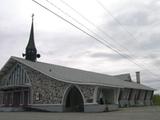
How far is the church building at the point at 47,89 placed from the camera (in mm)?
25297

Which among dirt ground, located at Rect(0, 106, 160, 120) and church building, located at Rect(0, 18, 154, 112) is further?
church building, located at Rect(0, 18, 154, 112)

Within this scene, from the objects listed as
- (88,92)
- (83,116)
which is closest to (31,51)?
(88,92)

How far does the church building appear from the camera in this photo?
2530 cm

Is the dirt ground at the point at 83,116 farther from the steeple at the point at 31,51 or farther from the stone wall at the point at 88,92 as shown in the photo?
the steeple at the point at 31,51

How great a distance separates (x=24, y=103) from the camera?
94.9 feet

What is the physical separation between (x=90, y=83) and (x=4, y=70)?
12.0 meters

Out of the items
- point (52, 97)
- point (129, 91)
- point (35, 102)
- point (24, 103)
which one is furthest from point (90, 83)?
point (129, 91)

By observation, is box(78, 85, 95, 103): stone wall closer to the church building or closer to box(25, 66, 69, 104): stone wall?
the church building

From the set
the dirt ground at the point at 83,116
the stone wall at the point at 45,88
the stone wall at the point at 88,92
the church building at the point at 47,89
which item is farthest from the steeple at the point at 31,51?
the dirt ground at the point at 83,116

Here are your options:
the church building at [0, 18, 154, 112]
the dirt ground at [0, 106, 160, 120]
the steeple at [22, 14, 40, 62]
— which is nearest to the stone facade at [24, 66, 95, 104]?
the church building at [0, 18, 154, 112]

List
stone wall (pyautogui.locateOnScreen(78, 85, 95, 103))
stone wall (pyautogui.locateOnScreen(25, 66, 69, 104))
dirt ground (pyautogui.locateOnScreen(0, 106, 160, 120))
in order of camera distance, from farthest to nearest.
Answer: stone wall (pyautogui.locateOnScreen(25, 66, 69, 104)) → stone wall (pyautogui.locateOnScreen(78, 85, 95, 103)) → dirt ground (pyautogui.locateOnScreen(0, 106, 160, 120))

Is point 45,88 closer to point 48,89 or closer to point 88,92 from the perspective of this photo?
point 48,89

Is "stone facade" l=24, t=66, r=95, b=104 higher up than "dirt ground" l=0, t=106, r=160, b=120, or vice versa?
"stone facade" l=24, t=66, r=95, b=104

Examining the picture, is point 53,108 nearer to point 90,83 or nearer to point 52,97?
point 52,97
